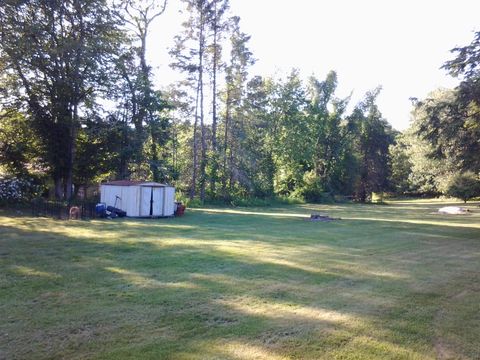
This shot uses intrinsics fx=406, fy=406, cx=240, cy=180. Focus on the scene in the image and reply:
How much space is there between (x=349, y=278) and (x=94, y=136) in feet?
Answer: 75.6

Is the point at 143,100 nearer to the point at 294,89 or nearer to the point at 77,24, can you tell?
the point at 77,24

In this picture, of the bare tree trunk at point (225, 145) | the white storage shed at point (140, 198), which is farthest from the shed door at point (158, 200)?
the bare tree trunk at point (225, 145)

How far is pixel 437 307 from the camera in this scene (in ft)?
18.7

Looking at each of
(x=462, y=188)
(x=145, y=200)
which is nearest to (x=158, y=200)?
(x=145, y=200)

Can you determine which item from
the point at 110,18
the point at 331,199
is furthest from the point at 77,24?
the point at 331,199

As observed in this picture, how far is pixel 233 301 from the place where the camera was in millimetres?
5711

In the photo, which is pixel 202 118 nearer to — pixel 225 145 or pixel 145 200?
pixel 225 145

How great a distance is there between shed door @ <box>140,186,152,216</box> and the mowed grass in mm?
9385

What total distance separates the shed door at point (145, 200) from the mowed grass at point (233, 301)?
30.8 feet

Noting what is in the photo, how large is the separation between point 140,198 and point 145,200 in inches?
10.7

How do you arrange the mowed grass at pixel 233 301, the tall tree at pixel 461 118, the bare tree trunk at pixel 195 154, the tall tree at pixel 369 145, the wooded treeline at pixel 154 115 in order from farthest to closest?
the tall tree at pixel 369 145
the bare tree trunk at pixel 195 154
the wooded treeline at pixel 154 115
the tall tree at pixel 461 118
the mowed grass at pixel 233 301

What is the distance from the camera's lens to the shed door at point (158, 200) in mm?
20997

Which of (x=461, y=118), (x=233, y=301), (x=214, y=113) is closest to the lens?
(x=233, y=301)

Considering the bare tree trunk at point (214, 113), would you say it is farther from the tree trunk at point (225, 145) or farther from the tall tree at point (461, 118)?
the tall tree at point (461, 118)
